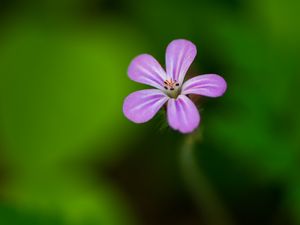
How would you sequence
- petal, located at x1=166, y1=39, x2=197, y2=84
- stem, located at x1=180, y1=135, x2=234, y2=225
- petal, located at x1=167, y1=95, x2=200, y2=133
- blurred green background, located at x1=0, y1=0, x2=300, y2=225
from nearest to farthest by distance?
1. petal, located at x1=167, y1=95, x2=200, y2=133
2. petal, located at x1=166, y1=39, x2=197, y2=84
3. stem, located at x1=180, y1=135, x2=234, y2=225
4. blurred green background, located at x1=0, y1=0, x2=300, y2=225

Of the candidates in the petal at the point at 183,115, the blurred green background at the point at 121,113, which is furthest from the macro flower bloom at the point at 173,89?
the blurred green background at the point at 121,113

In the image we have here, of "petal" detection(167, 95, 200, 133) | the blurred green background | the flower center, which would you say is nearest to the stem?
the blurred green background

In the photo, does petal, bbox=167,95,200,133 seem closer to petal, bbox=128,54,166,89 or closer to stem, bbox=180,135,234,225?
petal, bbox=128,54,166,89

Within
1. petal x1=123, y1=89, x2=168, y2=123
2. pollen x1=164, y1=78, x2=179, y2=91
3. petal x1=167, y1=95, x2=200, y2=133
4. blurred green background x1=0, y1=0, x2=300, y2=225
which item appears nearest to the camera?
petal x1=167, y1=95, x2=200, y2=133

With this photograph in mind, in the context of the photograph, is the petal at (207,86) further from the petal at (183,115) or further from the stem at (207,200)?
the stem at (207,200)

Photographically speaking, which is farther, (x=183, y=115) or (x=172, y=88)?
(x=172, y=88)

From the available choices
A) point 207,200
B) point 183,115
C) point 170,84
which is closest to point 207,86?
point 183,115

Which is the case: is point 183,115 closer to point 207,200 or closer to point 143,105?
point 143,105
